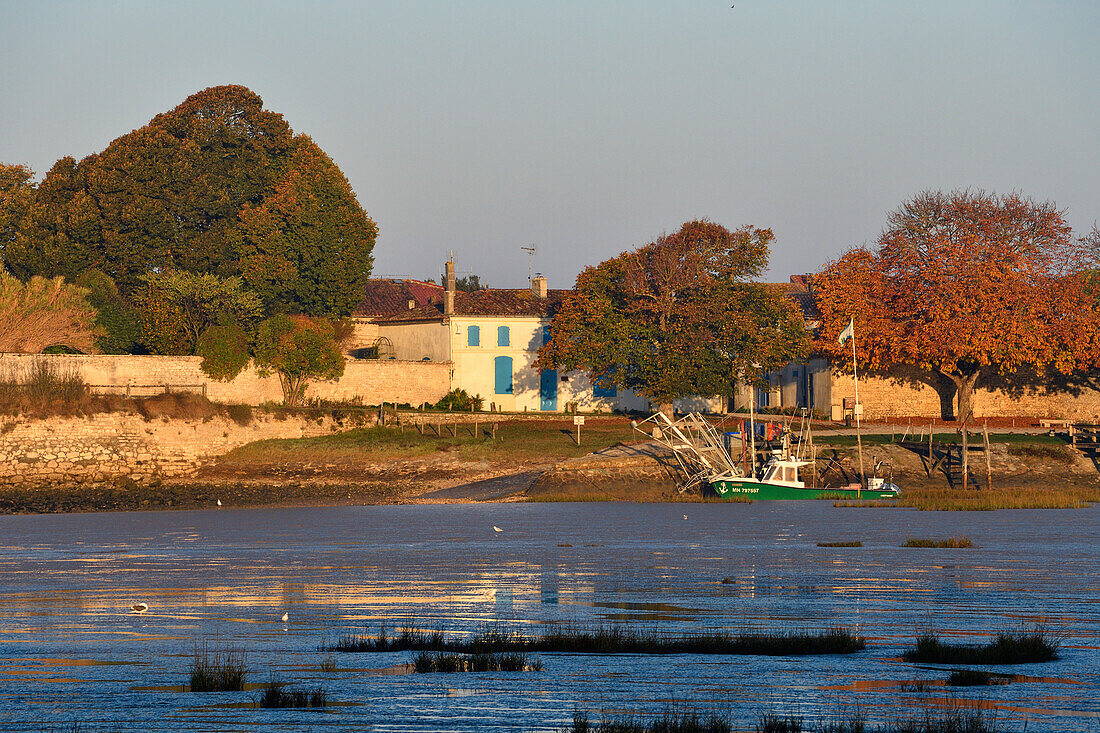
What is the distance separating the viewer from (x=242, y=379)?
209 ft

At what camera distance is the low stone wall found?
55.6 m

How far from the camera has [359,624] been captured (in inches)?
731

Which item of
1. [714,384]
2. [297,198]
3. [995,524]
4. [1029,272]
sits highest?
[297,198]

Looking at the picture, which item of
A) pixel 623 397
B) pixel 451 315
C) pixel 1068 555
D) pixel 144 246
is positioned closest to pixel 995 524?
pixel 1068 555

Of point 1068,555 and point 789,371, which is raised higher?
point 789,371

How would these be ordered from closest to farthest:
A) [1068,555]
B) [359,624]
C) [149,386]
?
[359,624] → [1068,555] → [149,386]

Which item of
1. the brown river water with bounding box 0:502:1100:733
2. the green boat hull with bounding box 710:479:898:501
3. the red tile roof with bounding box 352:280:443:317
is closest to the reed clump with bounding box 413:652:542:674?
the brown river water with bounding box 0:502:1100:733

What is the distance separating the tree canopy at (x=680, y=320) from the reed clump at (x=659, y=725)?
161 ft

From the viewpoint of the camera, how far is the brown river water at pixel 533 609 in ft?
41.3

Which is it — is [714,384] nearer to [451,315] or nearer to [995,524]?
[451,315]

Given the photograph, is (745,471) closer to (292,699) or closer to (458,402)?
(458,402)

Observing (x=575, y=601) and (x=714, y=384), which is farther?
(x=714, y=384)

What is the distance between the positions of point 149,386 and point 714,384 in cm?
2618

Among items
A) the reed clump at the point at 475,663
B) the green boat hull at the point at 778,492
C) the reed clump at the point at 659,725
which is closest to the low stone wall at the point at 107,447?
the green boat hull at the point at 778,492
